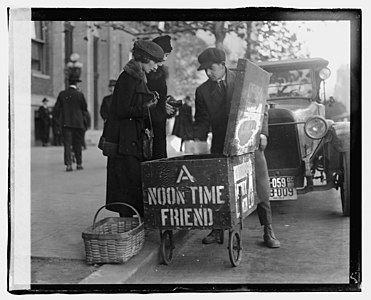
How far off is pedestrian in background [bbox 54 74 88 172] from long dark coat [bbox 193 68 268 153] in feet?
2.99

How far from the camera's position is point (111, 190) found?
245 inches

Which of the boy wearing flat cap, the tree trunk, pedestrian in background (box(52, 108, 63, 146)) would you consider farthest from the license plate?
pedestrian in background (box(52, 108, 63, 146))

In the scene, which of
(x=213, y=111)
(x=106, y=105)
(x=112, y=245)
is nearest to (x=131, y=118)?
(x=106, y=105)

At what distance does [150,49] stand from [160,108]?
47 centimetres

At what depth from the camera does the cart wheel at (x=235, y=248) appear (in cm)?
583

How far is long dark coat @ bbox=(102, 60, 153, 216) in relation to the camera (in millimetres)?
6090

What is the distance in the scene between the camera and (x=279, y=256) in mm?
6051

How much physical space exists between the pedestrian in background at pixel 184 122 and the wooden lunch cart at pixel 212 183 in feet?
0.99

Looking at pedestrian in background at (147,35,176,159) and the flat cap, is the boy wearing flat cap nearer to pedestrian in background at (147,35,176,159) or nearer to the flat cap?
pedestrian in background at (147,35,176,159)

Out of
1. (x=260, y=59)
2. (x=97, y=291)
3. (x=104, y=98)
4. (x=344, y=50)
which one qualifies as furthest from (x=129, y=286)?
(x=344, y=50)

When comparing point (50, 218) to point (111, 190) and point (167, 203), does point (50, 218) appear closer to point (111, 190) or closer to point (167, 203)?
point (111, 190)

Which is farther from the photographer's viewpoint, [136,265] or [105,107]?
[105,107]

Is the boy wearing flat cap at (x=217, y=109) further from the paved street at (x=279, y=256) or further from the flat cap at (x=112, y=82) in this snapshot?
the flat cap at (x=112, y=82)

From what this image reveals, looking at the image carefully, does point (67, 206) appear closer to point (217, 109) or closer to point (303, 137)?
point (217, 109)
